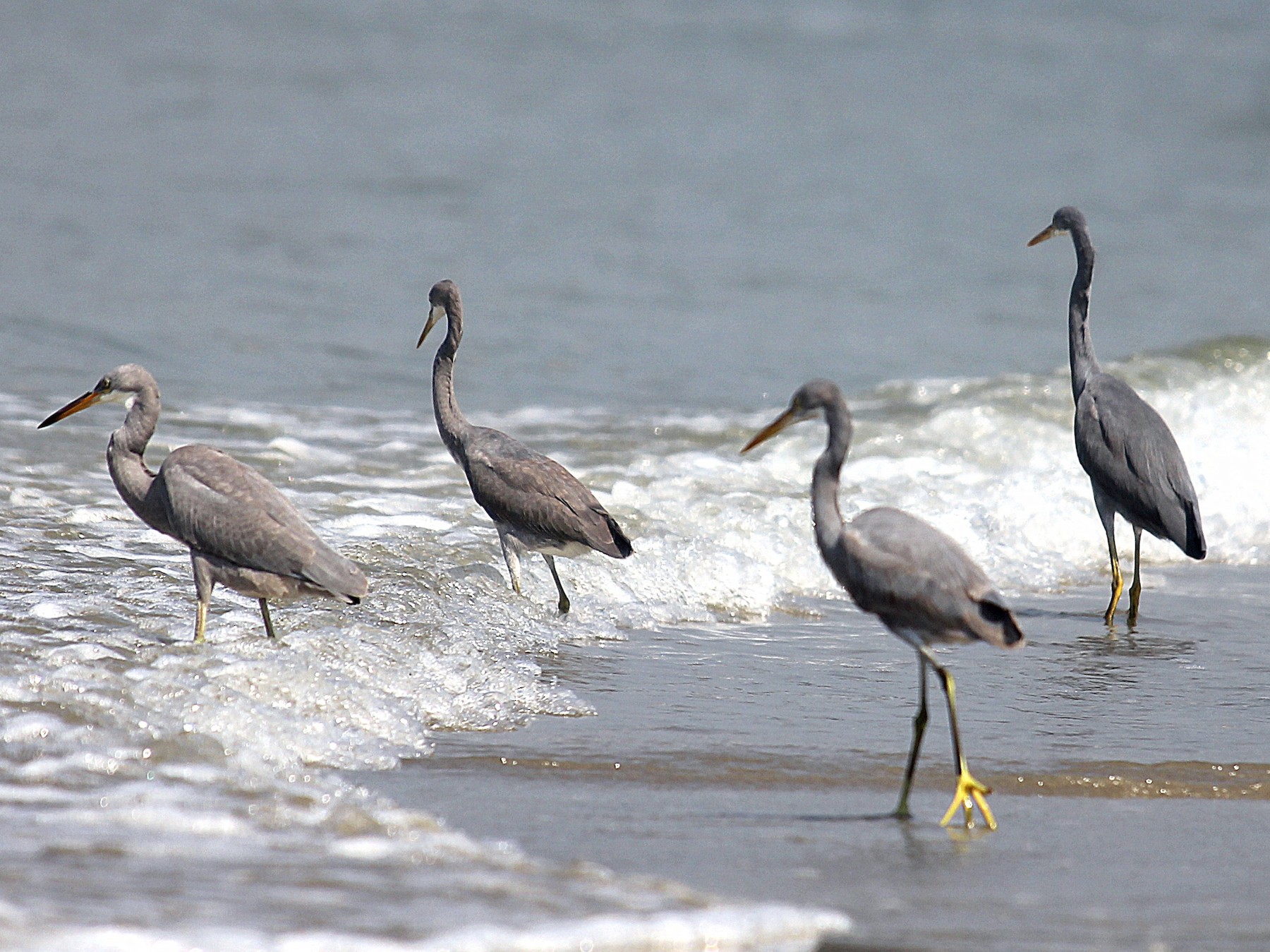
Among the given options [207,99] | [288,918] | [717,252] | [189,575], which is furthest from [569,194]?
[288,918]

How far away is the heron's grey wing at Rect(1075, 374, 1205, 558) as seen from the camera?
712 centimetres

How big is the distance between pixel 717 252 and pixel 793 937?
14831 mm

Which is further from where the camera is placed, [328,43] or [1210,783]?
[328,43]

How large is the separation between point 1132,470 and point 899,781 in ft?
10.1

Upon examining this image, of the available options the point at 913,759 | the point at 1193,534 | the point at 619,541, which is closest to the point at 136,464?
the point at 619,541

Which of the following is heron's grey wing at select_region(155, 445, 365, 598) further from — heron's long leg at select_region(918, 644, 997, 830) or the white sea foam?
heron's long leg at select_region(918, 644, 997, 830)

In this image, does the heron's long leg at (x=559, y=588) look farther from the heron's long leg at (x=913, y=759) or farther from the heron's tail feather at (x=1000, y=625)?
the heron's tail feather at (x=1000, y=625)

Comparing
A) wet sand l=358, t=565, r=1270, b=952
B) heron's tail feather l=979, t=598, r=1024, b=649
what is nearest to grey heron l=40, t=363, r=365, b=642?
wet sand l=358, t=565, r=1270, b=952

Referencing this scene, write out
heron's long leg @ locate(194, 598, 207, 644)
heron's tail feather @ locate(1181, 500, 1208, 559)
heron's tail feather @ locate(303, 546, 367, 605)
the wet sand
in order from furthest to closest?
heron's tail feather @ locate(1181, 500, 1208, 559)
heron's long leg @ locate(194, 598, 207, 644)
heron's tail feather @ locate(303, 546, 367, 605)
the wet sand

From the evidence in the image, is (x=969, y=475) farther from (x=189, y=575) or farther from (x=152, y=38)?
(x=152, y=38)

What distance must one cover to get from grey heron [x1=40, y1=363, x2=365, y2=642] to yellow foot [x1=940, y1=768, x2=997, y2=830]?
7.41 feet

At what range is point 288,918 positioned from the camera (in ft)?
11.4

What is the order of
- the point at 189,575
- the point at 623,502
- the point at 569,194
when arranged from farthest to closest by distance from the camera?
the point at 569,194 → the point at 623,502 → the point at 189,575

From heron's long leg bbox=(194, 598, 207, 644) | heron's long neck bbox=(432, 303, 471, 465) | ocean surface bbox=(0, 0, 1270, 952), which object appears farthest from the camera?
heron's long neck bbox=(432, 303, 471, 465)
